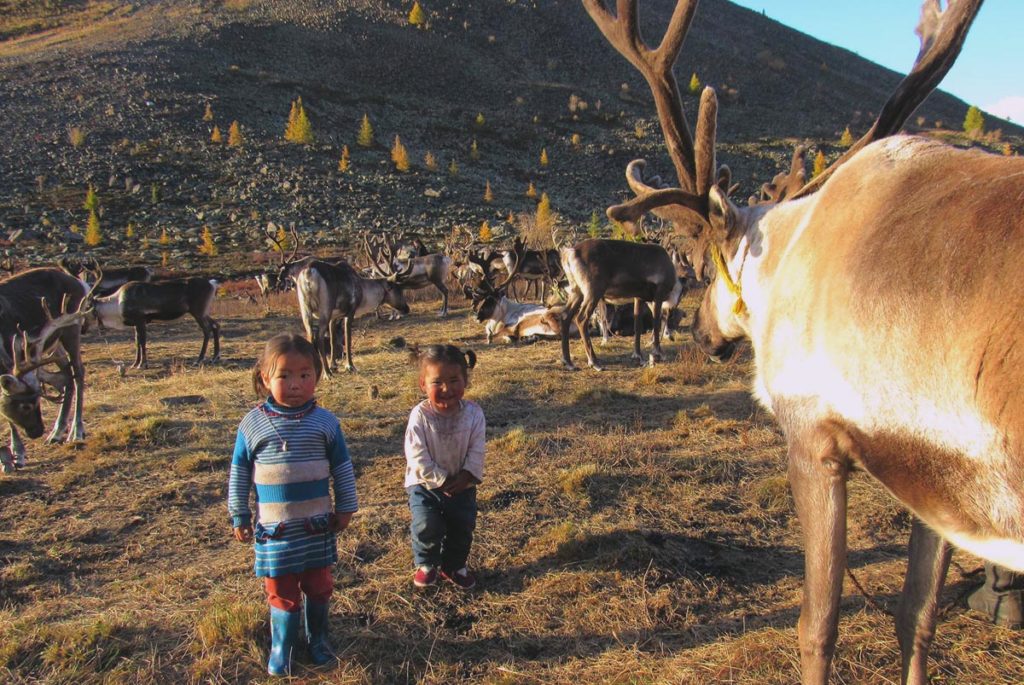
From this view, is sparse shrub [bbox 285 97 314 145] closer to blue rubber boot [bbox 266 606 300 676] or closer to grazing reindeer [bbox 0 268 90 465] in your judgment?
grazing reindeer [bbox 0 268 90 465]

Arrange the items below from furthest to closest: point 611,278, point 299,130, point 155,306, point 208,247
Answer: point 299,130 → point 208,247 → point 155,306 → point 611,278

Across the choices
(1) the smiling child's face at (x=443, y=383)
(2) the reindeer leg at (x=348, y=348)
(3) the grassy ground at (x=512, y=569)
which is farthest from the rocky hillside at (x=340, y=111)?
(1) the smiling child's face at (x=443, y=383)

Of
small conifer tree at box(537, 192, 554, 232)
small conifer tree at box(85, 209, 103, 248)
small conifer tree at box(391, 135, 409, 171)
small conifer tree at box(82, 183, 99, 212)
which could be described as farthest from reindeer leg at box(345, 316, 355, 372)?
small conifer tree at box(391, 135, 409, 171)

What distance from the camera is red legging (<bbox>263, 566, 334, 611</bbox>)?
2826 mm

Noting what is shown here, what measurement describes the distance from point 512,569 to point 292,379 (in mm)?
1800

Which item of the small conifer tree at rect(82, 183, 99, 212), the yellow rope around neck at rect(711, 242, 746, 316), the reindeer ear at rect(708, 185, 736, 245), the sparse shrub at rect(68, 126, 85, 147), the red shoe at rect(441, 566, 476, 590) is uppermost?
the sparse shrub at rect(68, 126, 85, 147)

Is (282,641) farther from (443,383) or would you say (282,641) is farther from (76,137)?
(76,137)

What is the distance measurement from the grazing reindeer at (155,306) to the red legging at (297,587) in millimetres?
10501

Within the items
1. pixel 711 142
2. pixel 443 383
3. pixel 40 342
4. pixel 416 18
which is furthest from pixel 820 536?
pixel 416 18

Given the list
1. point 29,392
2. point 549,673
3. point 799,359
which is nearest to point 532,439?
point 549,673

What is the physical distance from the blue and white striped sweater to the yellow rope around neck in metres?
2.00

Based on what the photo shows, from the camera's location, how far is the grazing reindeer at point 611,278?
10375mm

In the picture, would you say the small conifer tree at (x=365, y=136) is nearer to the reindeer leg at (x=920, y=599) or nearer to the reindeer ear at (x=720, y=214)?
the reindeer ear at (x=720, y=214)

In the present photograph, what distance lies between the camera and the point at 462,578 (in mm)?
3604
